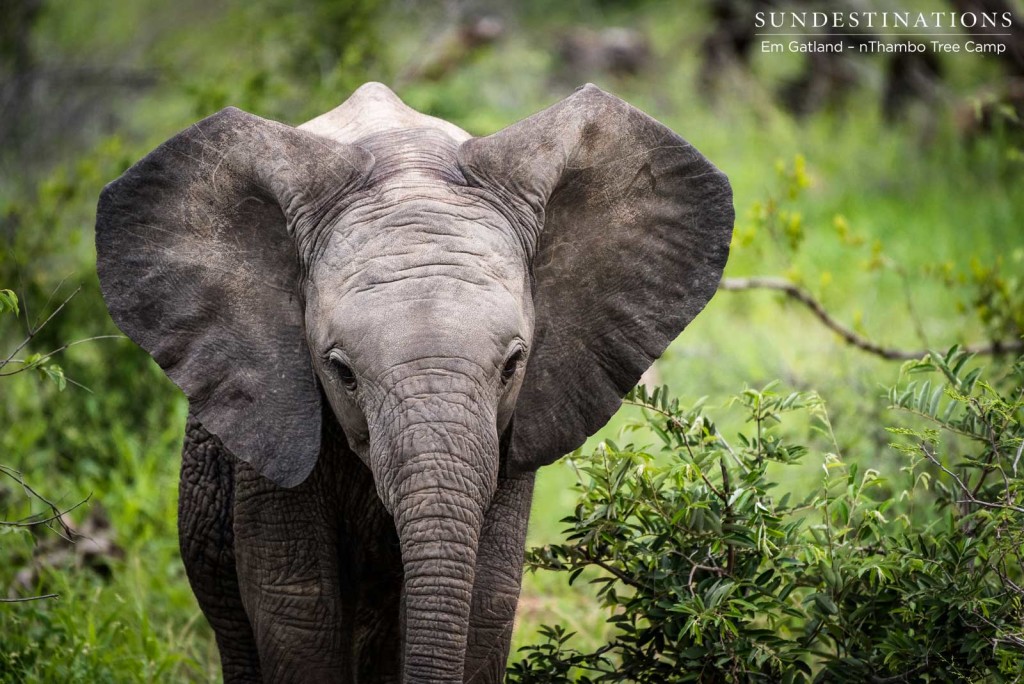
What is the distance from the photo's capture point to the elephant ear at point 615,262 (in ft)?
12.1

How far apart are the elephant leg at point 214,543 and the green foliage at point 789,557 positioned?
3.23 ft

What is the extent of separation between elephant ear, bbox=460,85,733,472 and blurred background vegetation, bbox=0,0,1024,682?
1416 millimetres

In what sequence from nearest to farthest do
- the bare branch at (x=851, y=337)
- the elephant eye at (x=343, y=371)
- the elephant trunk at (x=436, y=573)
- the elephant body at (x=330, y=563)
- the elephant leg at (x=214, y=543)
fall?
the elephant trunk at (x=436, y=573) → the elephant eye at (x=343, y=371) → the elephant body at (x=330, y=563) → the elephant leg at (x=214, y=543) → the bare branch at (x=851, y=337)

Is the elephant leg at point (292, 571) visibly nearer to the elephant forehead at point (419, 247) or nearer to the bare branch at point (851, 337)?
the elephant forehead at point (419, 247)

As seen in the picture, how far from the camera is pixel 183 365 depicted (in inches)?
142

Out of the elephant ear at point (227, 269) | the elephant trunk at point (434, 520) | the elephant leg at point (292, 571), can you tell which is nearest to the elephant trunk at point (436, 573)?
the elephant trunk at point (434, 520)

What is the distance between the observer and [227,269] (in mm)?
3617

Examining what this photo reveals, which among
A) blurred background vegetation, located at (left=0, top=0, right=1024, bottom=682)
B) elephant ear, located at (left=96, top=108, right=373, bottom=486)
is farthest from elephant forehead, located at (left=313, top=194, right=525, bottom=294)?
blurred background vegetation, located at (left=0, top=0, right=1024, bottom=682)

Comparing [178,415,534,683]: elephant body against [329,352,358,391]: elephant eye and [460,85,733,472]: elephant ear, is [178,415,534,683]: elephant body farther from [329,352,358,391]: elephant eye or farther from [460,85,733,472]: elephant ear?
[329,352,358,391]: elephant eye

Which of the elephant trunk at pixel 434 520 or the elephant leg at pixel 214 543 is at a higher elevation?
the elephant leg at pixel 214 543

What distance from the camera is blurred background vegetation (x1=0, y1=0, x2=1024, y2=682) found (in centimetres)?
541

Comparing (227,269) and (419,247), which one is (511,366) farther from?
(227,269)

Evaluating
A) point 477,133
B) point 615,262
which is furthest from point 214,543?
point 477,133

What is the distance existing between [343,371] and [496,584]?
2.63 feet
